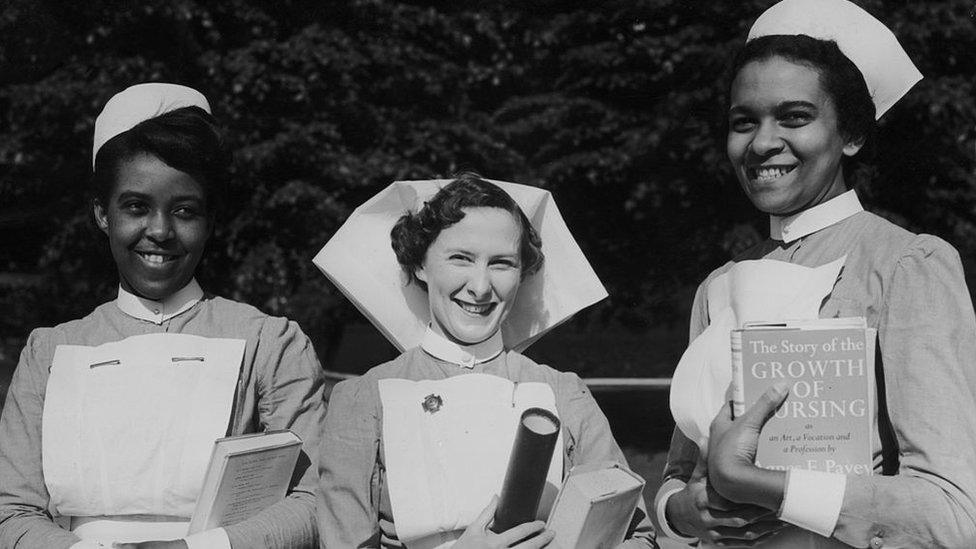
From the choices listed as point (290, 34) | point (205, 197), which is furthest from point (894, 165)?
point (205, 197)

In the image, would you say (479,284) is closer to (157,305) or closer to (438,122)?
(157,305)

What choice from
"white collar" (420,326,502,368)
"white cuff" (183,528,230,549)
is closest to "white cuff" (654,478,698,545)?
"white collar" (420,326,502,368)

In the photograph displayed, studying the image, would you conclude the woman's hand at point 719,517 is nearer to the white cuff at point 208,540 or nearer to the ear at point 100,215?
the white cuff at point 208,540

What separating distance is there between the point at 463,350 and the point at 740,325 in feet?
2.38

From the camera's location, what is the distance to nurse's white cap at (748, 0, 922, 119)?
242 cm

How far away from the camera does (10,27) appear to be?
9.17 m

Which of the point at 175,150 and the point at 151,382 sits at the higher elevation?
the point at 175,150

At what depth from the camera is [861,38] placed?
7.93 feet

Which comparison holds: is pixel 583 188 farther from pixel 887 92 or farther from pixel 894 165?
pixel 887 92

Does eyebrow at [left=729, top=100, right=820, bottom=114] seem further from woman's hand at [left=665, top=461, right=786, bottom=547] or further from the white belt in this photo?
the white belt

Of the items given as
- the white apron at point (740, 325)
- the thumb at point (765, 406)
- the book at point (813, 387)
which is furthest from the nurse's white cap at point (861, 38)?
the thumb at point (765, 406)

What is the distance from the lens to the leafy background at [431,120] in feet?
27.2

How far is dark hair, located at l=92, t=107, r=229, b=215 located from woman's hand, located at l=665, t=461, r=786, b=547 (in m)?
1.50

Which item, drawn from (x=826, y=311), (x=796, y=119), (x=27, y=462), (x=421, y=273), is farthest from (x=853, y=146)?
(x=27, y=462)
